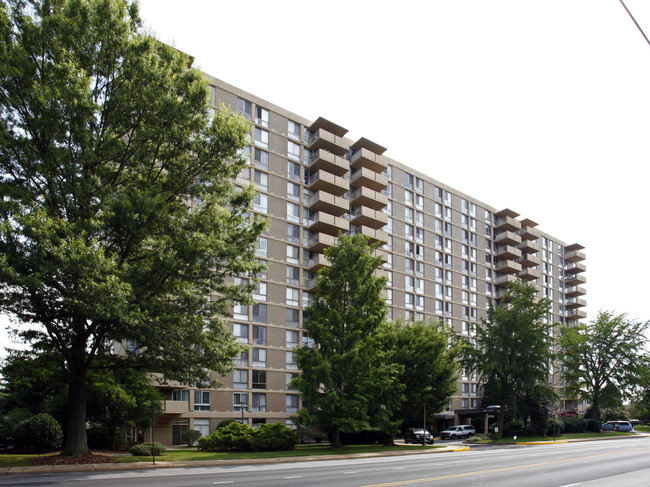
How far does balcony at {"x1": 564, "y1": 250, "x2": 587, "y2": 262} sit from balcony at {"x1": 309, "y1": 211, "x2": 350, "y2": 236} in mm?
63240

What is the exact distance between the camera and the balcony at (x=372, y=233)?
57.6m

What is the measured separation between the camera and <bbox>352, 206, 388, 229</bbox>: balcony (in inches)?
2308

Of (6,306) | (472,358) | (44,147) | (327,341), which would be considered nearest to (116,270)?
(6,306)

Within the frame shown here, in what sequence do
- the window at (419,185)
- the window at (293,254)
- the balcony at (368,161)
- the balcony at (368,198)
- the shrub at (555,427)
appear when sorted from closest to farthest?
the shrub at (555,427), the window at (293,254), the balcony at (368,198), the balcony at (368,161), the window at (419,185)

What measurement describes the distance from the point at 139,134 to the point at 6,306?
858 cm

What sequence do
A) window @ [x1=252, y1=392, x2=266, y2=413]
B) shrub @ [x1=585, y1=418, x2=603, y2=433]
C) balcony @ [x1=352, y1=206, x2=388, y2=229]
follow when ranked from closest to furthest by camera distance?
1. window @ [x1=252, y1=392, x2=266, y2=413]
2. balcony @ [x1=352, y1=206, x2=388, y2=229]
3. shrub @ [x1=585, y1=418, x2=603, y2=433]

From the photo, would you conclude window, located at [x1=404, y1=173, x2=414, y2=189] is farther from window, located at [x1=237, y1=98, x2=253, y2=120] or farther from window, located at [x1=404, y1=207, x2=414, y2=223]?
window, located at [x1=237, y1=98, x2=253, y2=120]

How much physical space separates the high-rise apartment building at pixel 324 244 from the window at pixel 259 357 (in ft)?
0.31

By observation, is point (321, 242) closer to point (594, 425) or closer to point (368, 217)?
point (368, 217)

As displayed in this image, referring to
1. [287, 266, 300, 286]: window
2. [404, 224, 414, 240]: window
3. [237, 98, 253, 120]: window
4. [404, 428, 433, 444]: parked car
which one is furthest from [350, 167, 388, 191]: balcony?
[404, 428, 433, 444]: parked car

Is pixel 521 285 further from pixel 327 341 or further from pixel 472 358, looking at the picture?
pixel 327 341

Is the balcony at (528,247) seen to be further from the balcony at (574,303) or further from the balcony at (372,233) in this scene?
the balcony at (372,233)

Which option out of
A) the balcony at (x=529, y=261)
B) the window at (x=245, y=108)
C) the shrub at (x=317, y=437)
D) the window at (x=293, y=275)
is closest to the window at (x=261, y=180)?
the window at (x=245, y=108)

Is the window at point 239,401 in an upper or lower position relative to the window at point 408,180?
lower
